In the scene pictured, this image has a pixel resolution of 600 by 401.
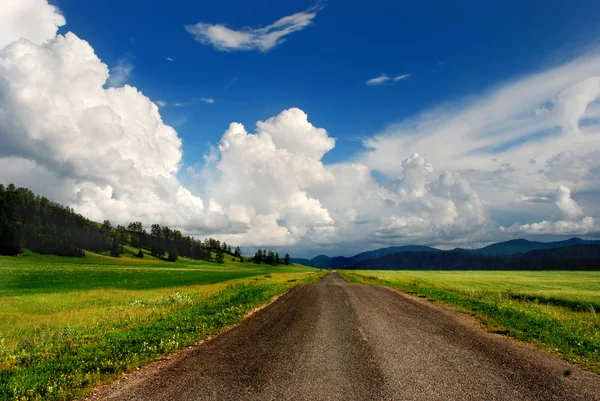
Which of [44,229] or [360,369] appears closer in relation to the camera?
[360,369]

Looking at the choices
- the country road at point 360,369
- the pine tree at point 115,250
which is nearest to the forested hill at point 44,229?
the pine tree at point 115,250

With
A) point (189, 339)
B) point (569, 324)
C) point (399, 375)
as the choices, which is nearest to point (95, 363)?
point (189, 339)

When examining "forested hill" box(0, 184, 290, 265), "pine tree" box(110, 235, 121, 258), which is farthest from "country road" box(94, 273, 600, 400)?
"pine tree" box(110, 235, 121, 258)

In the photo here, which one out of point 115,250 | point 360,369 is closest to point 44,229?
point 115,250

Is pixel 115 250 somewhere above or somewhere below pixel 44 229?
below

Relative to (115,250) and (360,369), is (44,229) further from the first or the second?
(360,369)

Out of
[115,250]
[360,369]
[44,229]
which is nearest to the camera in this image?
[360,369]

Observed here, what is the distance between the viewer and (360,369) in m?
8.80

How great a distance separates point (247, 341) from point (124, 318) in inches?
372

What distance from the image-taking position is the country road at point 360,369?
7.26 meters

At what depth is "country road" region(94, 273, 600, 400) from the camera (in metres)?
7.26

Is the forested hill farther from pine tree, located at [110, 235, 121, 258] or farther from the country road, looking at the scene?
the country road

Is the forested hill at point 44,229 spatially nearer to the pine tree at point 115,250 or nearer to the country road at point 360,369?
the pine tree at point 115,250

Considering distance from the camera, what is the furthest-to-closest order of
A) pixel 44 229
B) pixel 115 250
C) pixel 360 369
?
pixel 115 250
pixel 44 229
pixel 360 369
